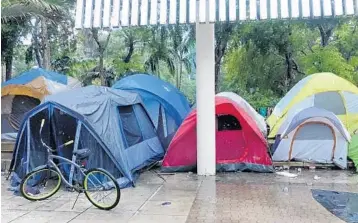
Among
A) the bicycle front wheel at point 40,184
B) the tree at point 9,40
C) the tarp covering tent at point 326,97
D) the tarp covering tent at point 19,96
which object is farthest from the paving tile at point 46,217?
the tree at point 9,40

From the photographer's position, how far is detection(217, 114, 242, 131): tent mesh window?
9.01 m

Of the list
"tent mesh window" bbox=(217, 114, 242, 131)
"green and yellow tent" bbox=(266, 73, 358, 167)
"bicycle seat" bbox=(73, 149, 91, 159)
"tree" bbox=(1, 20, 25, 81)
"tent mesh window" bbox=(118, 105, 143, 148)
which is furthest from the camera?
"tree" bbox=(1, 20, 25, 81)


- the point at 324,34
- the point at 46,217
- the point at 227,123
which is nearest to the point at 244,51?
the point at 324,34

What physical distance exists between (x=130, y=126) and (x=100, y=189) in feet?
8.51

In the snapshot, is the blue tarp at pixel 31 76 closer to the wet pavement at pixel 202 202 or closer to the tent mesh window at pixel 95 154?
the wet pavement at pixel 202 202

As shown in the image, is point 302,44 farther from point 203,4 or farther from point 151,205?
point 151,205

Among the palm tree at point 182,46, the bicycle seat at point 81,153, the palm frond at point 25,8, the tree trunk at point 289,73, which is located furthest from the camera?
the palm tree at point 182,46

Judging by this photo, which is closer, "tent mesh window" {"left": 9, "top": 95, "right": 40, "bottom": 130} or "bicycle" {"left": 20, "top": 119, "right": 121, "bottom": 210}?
"bicycle" {"left": 20, "top": 119, "right": 121, "bottom": 210}

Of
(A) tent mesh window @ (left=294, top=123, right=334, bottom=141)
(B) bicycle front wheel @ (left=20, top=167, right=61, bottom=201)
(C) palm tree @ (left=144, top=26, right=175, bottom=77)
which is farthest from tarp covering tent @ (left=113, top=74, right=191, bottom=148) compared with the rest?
(C) palm tree @ (left=144, top=26, right=175, bottom=77)

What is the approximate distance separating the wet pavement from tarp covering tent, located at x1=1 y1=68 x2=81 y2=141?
421 cm

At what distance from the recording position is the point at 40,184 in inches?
280

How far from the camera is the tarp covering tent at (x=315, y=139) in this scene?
897cm

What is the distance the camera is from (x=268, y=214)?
5.69 metres

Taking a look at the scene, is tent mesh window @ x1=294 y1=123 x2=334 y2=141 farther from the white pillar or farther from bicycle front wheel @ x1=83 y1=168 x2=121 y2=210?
bicycle front wheel @ x1=83 y1=168 x2=121 y2=210
